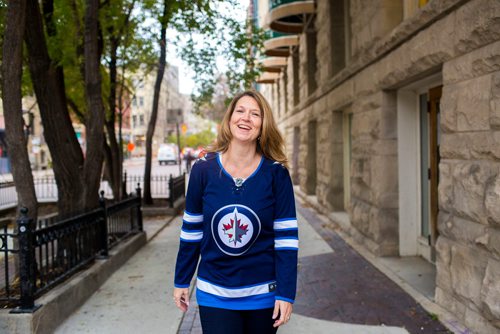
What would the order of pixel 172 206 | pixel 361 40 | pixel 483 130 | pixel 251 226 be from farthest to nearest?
pixel 172 206 → pixel 361 40 → pixel 483 130 → pixel 251 226

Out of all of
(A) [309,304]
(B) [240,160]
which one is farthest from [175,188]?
(B) [240,160]

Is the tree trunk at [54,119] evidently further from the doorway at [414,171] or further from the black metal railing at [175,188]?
the black metal railing at [175,188]

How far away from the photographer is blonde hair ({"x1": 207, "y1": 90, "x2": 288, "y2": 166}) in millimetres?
2654

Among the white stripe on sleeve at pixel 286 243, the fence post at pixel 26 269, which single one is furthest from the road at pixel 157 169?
the white stripe on sleeve at pixel 286 243

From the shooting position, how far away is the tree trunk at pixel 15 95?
16.6ft

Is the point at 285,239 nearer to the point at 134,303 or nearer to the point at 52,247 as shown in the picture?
the point at 52,247

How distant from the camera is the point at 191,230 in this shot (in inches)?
102

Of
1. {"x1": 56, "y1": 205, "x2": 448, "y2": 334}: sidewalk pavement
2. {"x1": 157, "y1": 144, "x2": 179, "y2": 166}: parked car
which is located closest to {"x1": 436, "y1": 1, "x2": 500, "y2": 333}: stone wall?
{"x1": 56, "y1": 205, "x2": 448, "y2": 334}: sidewalk pavement

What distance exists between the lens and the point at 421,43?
5.28 meters

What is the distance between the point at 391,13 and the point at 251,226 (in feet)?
18.4

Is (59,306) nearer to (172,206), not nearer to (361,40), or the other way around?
(361,40)

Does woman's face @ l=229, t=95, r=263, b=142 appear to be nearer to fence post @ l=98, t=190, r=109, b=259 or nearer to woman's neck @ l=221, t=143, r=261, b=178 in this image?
woman's neck @ l=221, t=143, r=261, b=178

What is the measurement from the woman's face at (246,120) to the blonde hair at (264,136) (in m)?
0.03

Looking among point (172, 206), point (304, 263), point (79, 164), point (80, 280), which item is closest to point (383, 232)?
point (304, 263)
